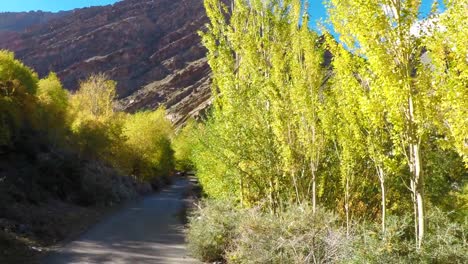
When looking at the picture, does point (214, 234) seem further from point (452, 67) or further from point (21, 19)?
point (21, 19)

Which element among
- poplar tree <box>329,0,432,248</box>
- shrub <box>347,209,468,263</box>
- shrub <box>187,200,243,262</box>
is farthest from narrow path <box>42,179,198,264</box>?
poplar tree <box>329,0,432,248</box>

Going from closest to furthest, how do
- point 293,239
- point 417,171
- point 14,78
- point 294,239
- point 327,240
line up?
point 417,171 → point 327,240 → point 294,239 → point 293,239 → point 14,78

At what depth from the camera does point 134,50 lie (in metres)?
136

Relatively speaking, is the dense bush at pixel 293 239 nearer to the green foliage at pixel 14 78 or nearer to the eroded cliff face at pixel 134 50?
the green foliage at pixel 14 78

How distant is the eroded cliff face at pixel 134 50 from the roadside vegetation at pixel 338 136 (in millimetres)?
85488

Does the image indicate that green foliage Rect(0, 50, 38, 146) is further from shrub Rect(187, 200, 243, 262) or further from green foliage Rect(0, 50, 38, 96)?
shrub Rect(187, 200, 243, 262)

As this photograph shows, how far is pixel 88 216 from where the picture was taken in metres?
22.0

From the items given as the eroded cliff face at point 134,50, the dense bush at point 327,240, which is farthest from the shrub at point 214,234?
the eroded cliff face at point 134,50

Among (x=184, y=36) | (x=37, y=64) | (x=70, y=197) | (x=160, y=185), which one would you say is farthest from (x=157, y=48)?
(x=70, y=197)

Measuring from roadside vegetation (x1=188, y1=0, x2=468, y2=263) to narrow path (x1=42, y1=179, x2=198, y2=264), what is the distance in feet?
5.41

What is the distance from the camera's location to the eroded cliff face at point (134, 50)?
4510 inches

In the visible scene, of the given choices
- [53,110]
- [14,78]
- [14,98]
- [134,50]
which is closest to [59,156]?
[14,98]

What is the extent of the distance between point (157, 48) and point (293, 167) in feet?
440

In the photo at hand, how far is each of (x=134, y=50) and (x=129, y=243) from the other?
12862 centimetres
